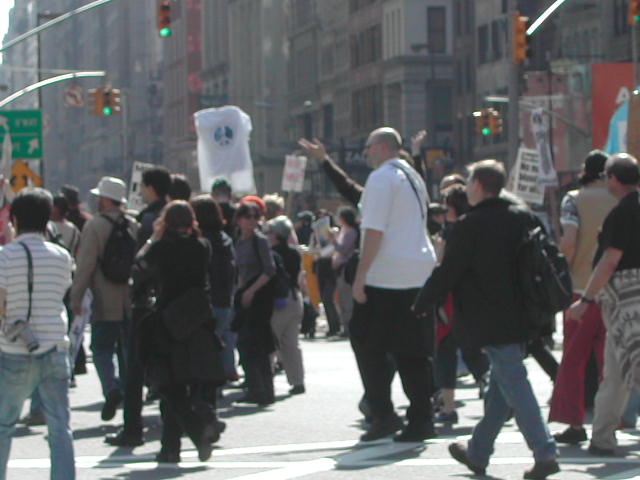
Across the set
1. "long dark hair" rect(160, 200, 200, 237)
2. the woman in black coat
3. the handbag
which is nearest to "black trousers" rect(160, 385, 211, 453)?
the woman in black coat

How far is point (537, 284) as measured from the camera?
31.6 ft

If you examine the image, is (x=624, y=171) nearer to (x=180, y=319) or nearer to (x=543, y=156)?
(x=180, y=319)

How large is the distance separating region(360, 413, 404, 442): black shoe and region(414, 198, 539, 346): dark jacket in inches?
83.1

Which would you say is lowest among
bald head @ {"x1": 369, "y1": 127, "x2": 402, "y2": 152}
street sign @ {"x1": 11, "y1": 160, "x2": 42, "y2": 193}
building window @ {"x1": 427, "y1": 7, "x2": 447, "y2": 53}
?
street sign @ {"x1": 11, "y1": 160, "x2": 42, "y2": 193}

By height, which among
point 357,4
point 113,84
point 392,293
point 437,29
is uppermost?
point 357,4

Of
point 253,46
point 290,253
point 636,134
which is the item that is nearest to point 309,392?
point 290,253

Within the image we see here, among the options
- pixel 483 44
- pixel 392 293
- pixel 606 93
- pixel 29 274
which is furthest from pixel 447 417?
pixel 483 44

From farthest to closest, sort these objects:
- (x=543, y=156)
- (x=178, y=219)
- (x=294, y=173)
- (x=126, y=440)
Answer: (x=294, y=173), (x=543, y=156), (x=126, y=440), (x=178, y=219)

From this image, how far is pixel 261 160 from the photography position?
10619cm

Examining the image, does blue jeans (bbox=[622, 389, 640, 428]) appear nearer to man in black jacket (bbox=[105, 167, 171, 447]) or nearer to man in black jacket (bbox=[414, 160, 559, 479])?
man in black jacket (bbox=[414, 160, 559, 479])

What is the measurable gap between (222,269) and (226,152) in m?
13.2

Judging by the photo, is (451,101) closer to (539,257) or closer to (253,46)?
(253,46)

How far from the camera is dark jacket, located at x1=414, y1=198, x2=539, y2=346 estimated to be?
9.64 meters

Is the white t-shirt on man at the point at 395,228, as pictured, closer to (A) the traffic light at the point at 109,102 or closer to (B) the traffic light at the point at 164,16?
(B) the traffic light at the point at 164,16
